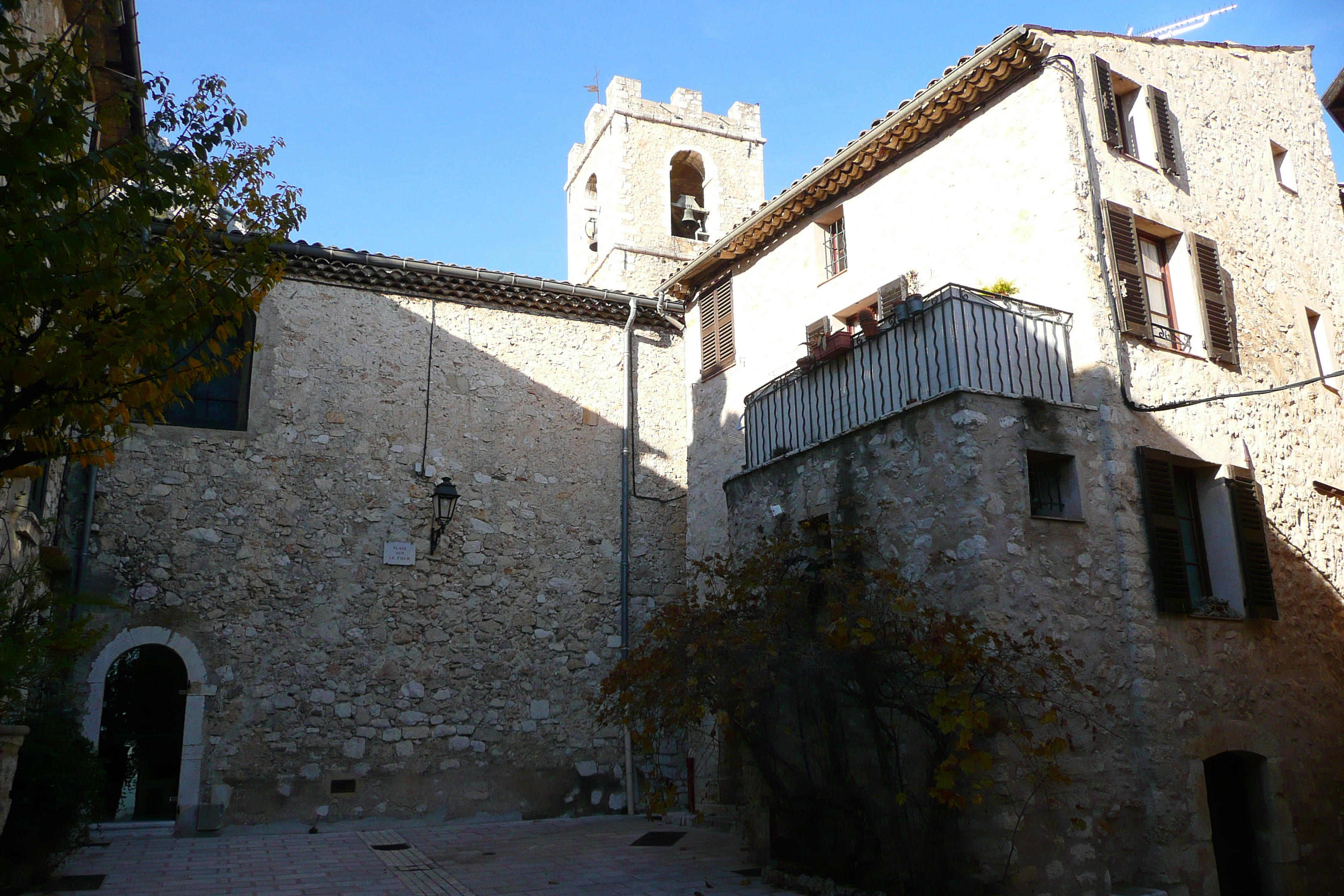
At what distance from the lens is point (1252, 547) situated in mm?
8688

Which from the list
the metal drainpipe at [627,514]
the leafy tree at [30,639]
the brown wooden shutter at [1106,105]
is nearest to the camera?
the leafy tree at [30,639]

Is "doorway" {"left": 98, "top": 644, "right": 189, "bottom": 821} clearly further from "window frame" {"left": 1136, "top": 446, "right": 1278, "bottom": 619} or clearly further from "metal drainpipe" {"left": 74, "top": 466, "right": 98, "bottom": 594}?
"window frame" {"left": 1136, "top": 446, "right": 1278, "bottom": 619}

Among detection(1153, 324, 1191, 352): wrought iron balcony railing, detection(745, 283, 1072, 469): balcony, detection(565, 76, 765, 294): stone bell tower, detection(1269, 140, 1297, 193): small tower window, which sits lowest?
detection(745, 283, 1072, 469): balcony

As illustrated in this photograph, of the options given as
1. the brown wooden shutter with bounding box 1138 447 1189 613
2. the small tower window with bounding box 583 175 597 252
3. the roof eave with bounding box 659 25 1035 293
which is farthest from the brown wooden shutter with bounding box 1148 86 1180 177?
the small tower window with bounding box 583 175 597 252

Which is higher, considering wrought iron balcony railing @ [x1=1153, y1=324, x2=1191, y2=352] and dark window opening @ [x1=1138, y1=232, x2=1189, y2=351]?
dark window opening @ [x1=1138, y1=232, x2=1189, y2=351]

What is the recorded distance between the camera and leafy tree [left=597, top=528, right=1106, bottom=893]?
265 inches

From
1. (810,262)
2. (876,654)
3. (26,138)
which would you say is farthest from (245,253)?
(810,262)

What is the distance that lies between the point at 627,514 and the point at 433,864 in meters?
5.38

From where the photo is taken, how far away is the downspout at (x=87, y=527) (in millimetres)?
10219

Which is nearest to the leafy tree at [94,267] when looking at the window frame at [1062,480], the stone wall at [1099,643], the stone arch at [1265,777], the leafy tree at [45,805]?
the leafy tree at [45,805]

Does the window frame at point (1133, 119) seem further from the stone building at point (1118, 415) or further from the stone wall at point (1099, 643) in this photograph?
the stone wall at point (1099, 643)

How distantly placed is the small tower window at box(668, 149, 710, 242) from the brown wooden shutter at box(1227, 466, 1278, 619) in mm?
11442

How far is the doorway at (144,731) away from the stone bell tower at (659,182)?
968 centimetres

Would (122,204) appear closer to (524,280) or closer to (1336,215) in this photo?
(524,280)
